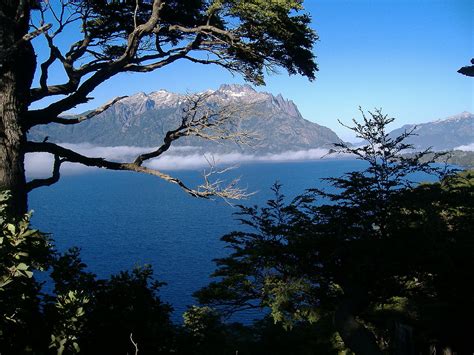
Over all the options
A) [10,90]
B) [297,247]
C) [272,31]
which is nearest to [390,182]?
[297,247]

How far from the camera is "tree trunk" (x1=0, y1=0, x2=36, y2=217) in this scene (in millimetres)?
5293

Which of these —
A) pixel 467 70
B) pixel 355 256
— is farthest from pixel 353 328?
pixel 467 70

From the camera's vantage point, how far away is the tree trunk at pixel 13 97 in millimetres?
5293

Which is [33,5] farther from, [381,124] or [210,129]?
[381,124]

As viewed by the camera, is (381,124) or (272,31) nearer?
(272,31)

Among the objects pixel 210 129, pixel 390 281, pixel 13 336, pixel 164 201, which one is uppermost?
pixel 210 129

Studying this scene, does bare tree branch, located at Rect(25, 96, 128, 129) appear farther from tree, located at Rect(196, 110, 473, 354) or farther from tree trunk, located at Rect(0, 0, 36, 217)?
tree, located at Rect(196, 110, 473, 354)

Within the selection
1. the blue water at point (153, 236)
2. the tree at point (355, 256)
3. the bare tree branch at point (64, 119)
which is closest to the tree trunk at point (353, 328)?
the tree at point (355, 256)

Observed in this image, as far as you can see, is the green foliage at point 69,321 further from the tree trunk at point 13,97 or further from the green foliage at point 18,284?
the tree trunk at point 13,97

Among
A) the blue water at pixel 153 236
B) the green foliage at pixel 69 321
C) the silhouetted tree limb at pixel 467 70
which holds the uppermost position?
the silhouetted tree limb at pixel 467 70

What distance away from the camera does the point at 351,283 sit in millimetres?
6434

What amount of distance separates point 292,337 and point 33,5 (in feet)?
55.6

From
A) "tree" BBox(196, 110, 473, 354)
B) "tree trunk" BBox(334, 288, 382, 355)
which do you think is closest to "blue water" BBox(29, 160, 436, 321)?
"tree" BBox(196, 110, 473, 354)

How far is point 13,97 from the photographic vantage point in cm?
543
